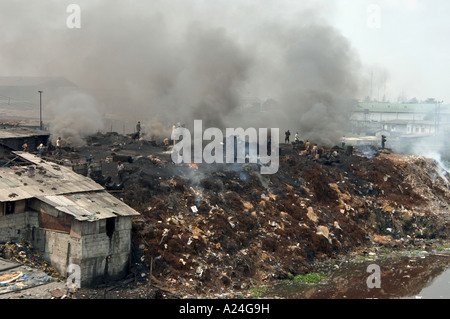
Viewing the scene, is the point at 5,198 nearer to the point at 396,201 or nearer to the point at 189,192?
the point at 189,192

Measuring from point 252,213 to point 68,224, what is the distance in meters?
9.08

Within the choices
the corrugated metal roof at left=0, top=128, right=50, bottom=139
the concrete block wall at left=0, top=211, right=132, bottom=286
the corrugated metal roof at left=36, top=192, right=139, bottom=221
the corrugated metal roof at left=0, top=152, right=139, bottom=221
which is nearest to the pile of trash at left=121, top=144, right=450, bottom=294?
the concrete block wall at left=0, top=211, right=132, bottom=286

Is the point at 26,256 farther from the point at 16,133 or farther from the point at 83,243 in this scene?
the point at 16,133

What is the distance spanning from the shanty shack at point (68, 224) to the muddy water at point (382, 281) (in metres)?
5.97

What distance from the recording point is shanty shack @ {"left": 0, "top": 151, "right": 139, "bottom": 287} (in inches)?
656

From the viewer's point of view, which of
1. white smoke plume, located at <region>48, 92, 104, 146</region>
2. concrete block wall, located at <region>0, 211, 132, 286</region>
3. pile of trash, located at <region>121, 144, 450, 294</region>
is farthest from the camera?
white smoke plume, located at <region>48, 92, 104, 146</region>

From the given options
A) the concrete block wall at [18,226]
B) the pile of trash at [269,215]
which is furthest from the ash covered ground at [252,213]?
the concrete block wall at [18,226]

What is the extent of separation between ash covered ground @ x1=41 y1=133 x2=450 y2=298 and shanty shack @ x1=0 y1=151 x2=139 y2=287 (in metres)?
0.96

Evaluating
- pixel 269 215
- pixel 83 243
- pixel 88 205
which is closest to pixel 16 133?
pixel 88 205

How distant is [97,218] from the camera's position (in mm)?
16828

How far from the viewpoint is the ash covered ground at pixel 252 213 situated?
61.5 ft

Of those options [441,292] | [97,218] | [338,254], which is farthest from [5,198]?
[441,292]
